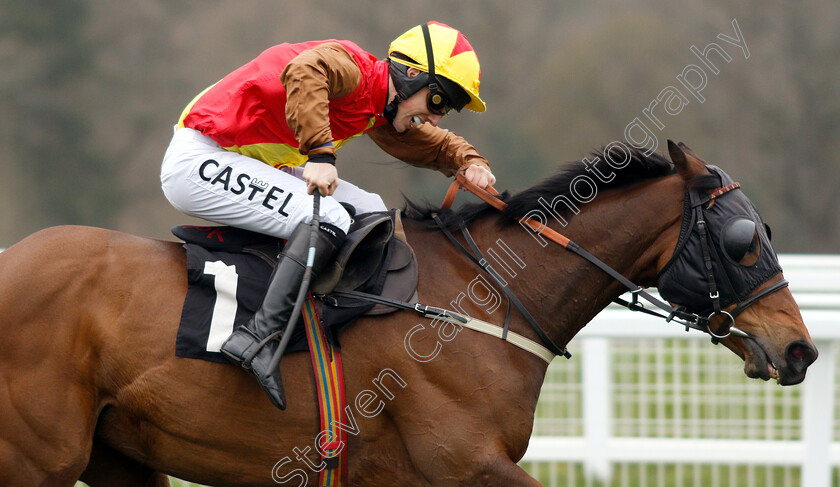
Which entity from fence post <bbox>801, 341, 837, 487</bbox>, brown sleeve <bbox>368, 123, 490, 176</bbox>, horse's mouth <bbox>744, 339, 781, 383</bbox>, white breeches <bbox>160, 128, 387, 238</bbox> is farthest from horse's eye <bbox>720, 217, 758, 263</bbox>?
fence post <bbox>801, 341, 837, 487</bbox>

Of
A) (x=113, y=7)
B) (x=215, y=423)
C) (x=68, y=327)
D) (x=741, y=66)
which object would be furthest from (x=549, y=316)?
(x=113, y=7)

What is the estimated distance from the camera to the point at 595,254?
3137 millimetres

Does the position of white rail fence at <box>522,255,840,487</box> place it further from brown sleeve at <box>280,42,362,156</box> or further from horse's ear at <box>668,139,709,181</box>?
brown sleeve at <box>280,42,362,156</box>

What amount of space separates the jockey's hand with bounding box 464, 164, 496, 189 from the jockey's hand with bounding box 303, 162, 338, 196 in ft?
2.43

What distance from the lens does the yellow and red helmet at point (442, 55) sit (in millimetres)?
3141

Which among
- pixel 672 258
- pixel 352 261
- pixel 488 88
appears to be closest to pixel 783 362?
pixel 672 258

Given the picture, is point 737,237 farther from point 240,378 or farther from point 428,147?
point 240,378

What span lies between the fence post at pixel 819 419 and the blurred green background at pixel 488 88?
14.9 m

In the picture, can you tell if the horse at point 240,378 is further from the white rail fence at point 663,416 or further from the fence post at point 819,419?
the white rail fence at point 663,416

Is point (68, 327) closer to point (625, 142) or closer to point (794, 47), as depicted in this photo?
point (625, 142)

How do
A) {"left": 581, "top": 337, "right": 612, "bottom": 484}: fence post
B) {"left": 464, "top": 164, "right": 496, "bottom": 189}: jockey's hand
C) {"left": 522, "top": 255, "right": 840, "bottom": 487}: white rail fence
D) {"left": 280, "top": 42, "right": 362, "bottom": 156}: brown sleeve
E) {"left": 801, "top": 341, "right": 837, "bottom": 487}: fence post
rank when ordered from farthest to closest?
{"left": 581, "top": 337, "right": 612, "bottom": 484}: fence post, {"left": 522, "top": 255, "right": 840, "bottom": 487}: white rail fence, {"left": 801, "top": 341, "right": 837, "bottom": 487}: fence post, {"left": 464, "top": 164, "right": 496, "bottom": 189}: jockey's hand, {"left": 280, "top": 42, "right": 362, "bottom": 156}: brown sleeve

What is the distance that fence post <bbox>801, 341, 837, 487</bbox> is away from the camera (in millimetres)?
4387

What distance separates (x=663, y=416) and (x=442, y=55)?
2825mm

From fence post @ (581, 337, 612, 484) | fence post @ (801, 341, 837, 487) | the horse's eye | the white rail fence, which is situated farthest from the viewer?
fence post @ (581, 337, 612, 484)
